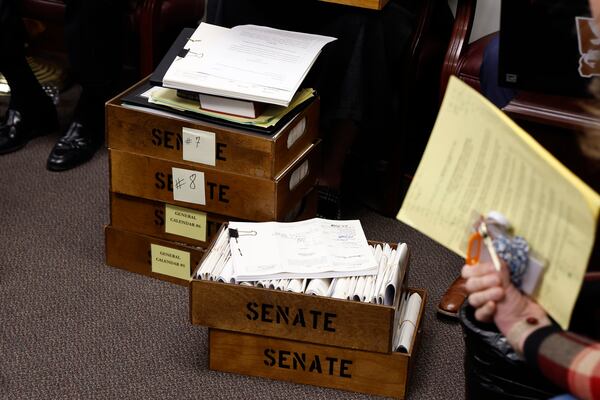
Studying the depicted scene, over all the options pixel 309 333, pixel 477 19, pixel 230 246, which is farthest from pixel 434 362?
pixel 477 19

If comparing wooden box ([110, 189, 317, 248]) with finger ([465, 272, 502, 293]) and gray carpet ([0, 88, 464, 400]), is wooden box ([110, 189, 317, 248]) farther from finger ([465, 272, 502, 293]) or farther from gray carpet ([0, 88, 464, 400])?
finger ([465, 272, 502, 293])

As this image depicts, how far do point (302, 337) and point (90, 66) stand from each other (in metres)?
1.29

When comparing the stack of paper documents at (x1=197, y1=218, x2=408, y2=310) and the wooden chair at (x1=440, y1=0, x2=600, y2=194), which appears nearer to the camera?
the wooden chair at (x1=440, y1=0, x2=600, y2=194)

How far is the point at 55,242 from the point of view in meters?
2.25

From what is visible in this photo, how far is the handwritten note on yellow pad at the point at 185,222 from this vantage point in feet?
6.56

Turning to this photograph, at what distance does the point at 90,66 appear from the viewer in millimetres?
2592

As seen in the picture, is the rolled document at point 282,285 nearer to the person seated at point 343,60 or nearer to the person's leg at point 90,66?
the person seated at point 343,60

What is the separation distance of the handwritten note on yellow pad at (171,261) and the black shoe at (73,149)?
682 millimetres

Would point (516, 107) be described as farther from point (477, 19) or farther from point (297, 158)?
point (477, 19)

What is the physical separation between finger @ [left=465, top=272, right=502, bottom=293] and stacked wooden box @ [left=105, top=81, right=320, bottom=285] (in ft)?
2.64

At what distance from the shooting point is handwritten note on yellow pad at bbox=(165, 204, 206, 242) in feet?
6.56

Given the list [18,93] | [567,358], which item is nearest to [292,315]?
[567,358]

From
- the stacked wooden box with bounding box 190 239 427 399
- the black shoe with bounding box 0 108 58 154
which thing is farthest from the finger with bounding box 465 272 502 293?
the black shoe with bounding box 0 108 58 154

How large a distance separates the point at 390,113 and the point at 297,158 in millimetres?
473
